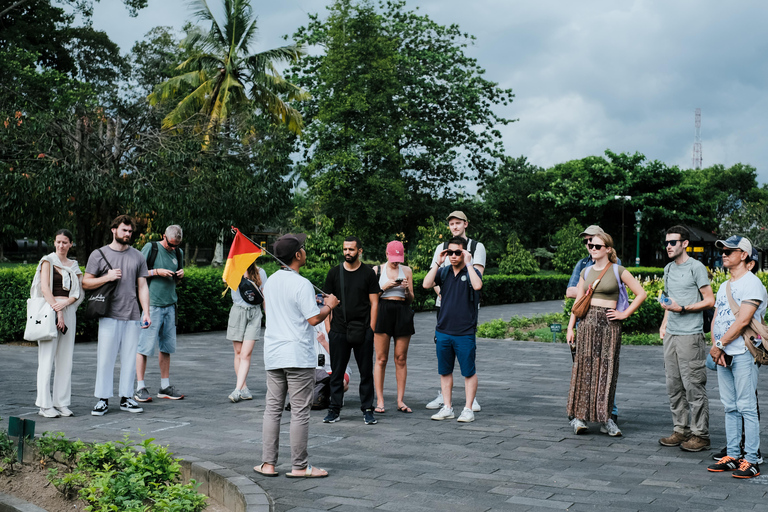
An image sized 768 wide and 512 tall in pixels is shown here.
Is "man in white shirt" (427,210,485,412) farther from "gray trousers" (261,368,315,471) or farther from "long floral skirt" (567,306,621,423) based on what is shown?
"gray trousers" (261,368,315,471)

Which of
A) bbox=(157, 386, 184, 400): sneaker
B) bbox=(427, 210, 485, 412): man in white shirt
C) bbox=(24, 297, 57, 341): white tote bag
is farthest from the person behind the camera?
bbox=(157, 386, 184, 400): sneaker

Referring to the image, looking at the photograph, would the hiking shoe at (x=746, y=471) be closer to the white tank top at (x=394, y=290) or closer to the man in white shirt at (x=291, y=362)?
the man in white shirt at (x=291, y=362)

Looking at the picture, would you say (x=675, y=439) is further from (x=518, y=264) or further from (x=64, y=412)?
(x=518, y=264)

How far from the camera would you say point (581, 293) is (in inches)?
270

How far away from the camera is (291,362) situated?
5.29 m

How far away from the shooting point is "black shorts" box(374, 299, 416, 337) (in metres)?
7.54

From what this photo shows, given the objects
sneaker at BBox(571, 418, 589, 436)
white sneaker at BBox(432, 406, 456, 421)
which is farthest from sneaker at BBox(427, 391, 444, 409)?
sneaker at BBox(571, 418, 589, 436)

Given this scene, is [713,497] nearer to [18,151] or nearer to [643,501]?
[643,501]

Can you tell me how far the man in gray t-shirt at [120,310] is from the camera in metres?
7.30

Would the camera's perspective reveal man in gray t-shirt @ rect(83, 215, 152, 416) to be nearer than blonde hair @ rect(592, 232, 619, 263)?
No

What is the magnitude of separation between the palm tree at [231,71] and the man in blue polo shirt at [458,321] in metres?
21.8

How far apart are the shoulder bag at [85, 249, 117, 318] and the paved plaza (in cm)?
102

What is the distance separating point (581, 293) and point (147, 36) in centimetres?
4288

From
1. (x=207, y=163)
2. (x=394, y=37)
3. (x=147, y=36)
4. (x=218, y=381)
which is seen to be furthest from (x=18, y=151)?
(x=147, y=36)
